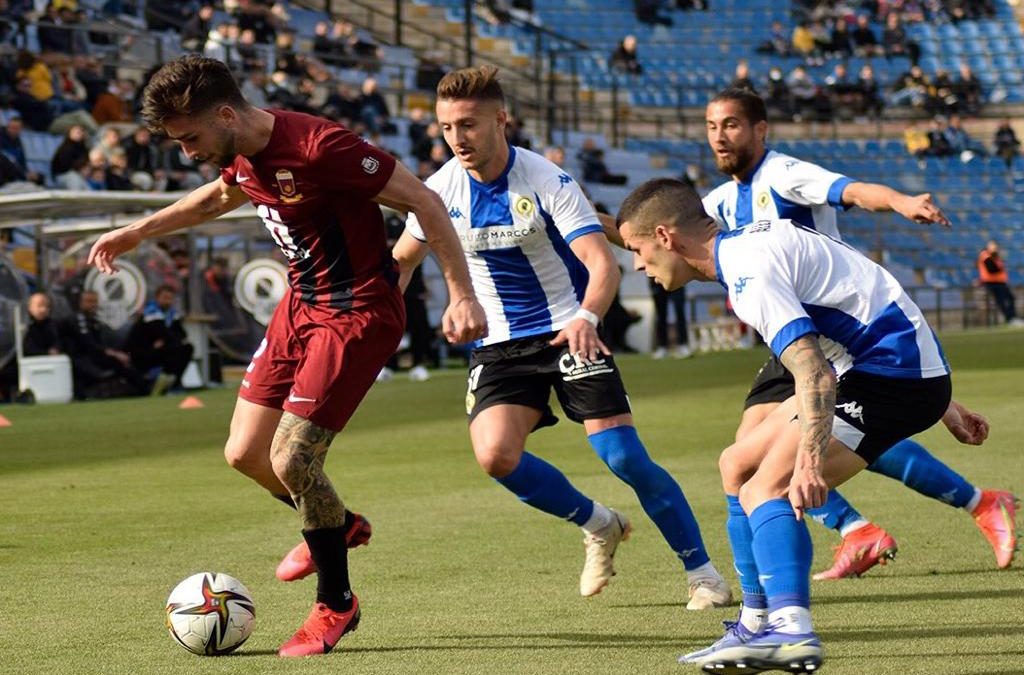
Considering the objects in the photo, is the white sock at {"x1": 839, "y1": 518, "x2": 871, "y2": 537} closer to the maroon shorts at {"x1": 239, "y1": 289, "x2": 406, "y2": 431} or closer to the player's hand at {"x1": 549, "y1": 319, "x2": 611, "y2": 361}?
the player's hand at {"x1": 549, "y1": 319, "x2": 611, "y2": 361}

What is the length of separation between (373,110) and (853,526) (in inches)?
838

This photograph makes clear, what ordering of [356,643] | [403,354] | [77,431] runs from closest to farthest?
[356,643] < [77,431] < [403,354]

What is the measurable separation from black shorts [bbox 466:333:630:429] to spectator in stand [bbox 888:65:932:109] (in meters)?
36.7

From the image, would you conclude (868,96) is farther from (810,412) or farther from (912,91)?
(810,412)

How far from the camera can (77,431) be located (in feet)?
48.1

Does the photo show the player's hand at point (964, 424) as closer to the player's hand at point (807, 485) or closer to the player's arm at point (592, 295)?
the player's arm at point (592, 295)

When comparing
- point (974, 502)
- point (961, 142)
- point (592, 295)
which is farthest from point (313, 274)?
point (961, 142)

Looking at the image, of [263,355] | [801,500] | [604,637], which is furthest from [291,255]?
[801,500]

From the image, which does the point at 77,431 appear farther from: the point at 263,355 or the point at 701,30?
the point at 701,30

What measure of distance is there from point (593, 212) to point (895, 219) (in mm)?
34440

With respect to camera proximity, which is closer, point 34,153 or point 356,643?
point 356,643

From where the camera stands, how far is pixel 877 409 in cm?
541

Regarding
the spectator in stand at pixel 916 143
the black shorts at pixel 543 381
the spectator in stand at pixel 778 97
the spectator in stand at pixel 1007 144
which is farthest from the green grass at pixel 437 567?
the spectator in stand at pixel 1007 144

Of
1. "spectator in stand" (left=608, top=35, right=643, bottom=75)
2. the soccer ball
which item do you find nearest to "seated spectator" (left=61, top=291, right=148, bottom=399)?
the soccer ball
